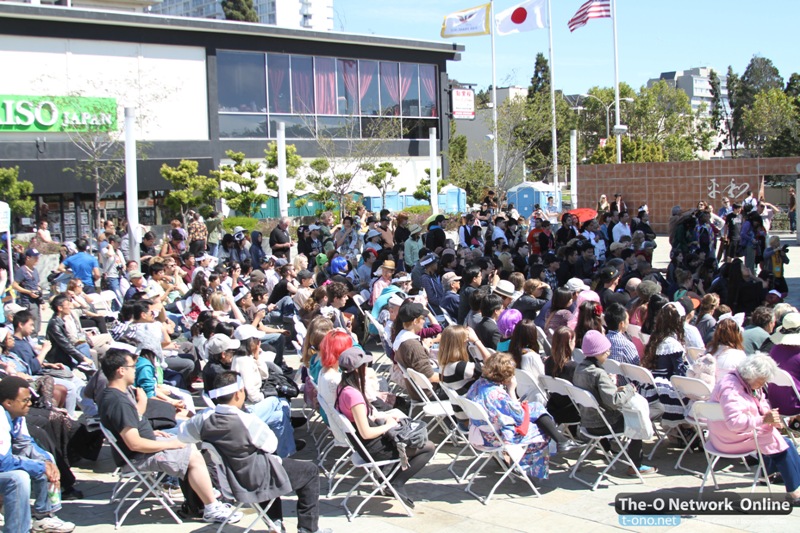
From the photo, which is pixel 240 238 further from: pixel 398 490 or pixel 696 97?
pixel 696 97

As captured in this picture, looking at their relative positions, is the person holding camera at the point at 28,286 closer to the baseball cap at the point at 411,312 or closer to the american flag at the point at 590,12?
the baseball cap at the point at 411,312

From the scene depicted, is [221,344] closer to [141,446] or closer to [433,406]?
[141,446]

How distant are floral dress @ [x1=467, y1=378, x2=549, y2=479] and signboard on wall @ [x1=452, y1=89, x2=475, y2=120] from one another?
121ft

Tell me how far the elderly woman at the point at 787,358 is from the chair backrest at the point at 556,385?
5.66ft

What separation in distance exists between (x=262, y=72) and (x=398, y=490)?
1246 inches

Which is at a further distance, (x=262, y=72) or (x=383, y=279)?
(x=262, y=72)

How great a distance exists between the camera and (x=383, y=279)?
34.3 ft

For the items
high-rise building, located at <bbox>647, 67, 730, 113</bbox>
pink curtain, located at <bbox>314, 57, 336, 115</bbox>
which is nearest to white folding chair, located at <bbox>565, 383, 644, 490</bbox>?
pink curtain, located at <bbox>314, 57, 336, 115</bbox>

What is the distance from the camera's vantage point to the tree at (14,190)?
26.6 meters

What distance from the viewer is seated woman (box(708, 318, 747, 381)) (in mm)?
6445

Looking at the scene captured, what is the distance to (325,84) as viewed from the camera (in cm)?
3706

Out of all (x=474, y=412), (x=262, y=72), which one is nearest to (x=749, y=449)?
(x=474, y=412)

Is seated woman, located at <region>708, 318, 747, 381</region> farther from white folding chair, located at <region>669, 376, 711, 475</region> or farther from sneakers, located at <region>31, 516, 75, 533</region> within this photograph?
sneakers, located at <region>31, 516, 75, 533</region>

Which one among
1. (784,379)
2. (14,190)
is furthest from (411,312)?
(14,190)
